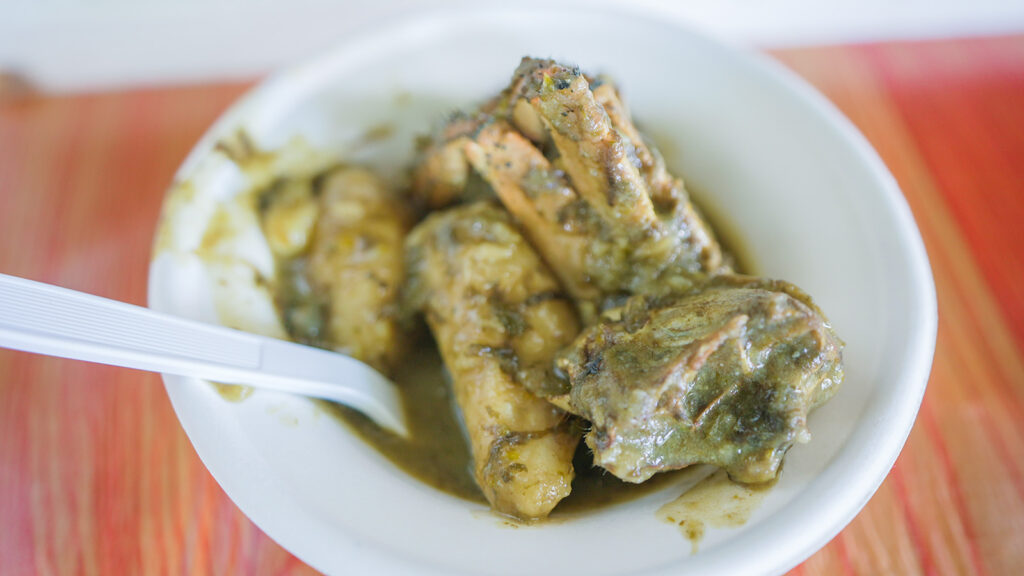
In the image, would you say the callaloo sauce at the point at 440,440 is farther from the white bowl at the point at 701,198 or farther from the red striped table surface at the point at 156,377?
the red striped table surface at the point at 156,377

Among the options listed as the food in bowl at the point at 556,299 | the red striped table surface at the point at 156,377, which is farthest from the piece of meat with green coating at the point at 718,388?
the red striped table surface at the point at 156,377

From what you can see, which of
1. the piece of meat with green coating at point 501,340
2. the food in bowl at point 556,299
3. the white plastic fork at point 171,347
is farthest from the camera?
the piece of meat with green coating at point 501,340

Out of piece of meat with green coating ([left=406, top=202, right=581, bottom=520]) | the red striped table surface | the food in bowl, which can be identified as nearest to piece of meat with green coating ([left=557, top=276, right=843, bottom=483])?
the food in bowl

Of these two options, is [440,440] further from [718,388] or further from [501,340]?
[718,388]

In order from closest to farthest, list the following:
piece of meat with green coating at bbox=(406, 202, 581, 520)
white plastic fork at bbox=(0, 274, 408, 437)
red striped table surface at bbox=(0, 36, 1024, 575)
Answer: white plastic fork at bbox=(0, 274, 408, 437), piece of meat with green coating at bbox=(406, 202, 581, 520), red striped table surface at bbox=(0, 36, 1024, 575)

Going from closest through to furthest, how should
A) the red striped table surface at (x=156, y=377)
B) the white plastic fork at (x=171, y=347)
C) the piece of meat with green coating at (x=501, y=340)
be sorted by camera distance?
the white plastic fork at (x=171, y=347) < the piece of meat with green coating at (x=501, y=340) < the red striped table surface at (x=156, y=377)

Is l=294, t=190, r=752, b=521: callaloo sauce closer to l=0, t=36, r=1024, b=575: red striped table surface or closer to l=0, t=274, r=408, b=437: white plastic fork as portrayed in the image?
l=0, t=274, r=408, b=437: white plastic fork
